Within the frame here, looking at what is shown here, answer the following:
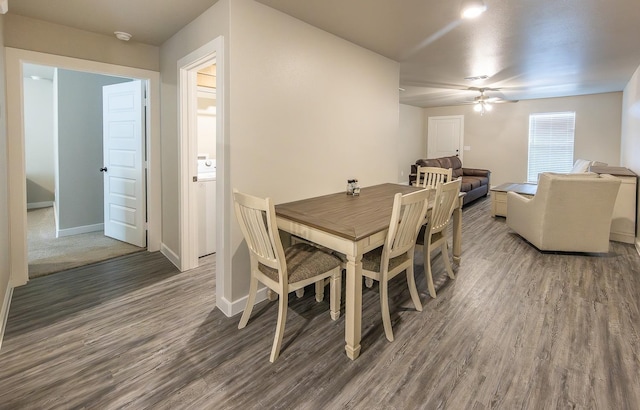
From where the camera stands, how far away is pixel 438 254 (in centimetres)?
387

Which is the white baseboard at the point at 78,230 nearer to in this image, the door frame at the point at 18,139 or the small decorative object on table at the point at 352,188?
the door frame at the point at 18,139

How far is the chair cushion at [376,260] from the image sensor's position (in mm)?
2198

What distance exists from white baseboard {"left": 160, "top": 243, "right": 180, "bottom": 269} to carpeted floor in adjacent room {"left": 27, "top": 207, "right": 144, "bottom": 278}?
0.37m

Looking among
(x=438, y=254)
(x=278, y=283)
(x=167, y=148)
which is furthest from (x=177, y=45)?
(x=438, y=254)

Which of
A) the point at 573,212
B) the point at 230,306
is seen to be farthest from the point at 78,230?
the point at 573,212

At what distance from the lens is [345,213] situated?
2408 millimetres

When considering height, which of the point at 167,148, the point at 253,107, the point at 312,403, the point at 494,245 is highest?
the point at 253,107

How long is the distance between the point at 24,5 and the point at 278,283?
2981mm

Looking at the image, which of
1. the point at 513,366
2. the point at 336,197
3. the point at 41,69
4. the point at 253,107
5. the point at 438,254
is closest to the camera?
the point at 513,366

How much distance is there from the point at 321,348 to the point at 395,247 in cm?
81

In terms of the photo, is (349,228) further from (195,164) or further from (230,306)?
(195,164)

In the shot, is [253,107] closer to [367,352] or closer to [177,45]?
[177,45]

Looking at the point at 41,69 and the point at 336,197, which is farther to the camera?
the point at 41,69

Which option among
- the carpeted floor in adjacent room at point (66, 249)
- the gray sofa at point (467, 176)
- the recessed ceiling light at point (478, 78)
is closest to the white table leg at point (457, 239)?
the recessed ceiling light at point (478, 78)
